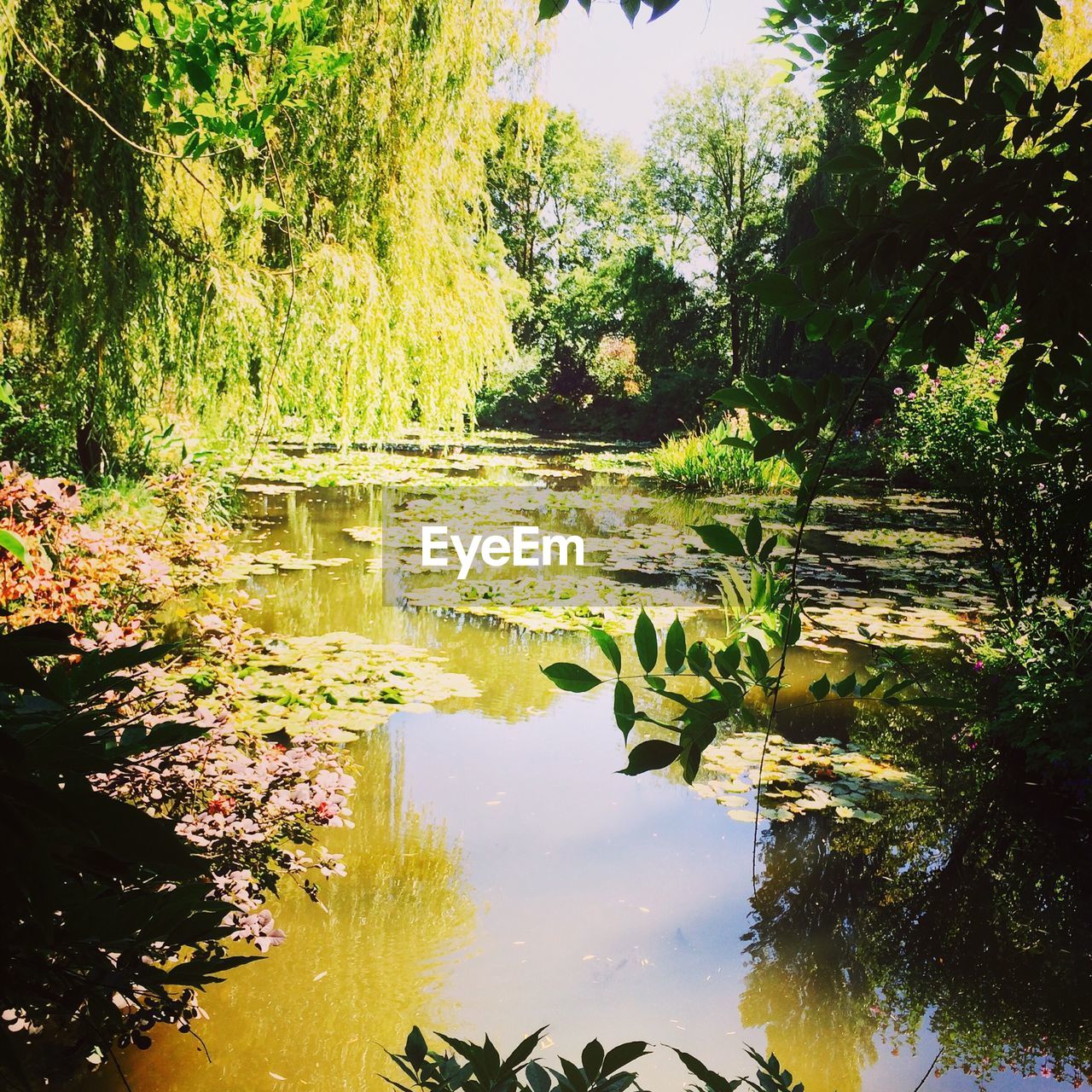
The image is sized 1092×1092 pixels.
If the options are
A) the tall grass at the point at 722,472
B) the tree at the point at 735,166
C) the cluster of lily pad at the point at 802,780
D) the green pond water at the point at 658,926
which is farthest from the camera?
the tree at the point at 735,166

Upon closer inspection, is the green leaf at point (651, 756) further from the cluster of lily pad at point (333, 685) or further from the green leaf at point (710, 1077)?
the cluster of lily pad at point (333, 685)

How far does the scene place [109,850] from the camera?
1.24 ft

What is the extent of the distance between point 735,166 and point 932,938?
22891 millimetres

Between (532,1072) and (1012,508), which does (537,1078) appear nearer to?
(532,1072)

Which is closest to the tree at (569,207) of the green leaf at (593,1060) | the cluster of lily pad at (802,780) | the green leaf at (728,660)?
the cluster of lily pad at (802,780)

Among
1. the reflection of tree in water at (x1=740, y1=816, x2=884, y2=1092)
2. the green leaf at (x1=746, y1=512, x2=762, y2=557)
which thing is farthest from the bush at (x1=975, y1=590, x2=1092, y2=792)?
the green leaf at (x1=746, y1=512, x2=762, y2=557)

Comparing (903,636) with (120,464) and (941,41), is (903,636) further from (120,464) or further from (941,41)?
(120,464)

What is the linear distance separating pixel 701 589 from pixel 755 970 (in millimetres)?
4371

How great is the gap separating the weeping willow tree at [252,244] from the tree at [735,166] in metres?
15.1

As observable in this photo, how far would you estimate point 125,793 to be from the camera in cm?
222

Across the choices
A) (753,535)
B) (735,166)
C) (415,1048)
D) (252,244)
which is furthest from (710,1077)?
(735,166)

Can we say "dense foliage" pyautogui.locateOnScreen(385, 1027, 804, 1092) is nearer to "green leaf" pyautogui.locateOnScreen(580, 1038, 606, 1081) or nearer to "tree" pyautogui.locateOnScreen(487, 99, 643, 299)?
"green leaf" pyautogui.locateOnScreen(580, 1038, 606, 1081)

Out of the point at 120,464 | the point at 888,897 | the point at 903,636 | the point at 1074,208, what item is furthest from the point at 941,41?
the point at 120,464

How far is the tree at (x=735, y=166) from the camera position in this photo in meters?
21.0
